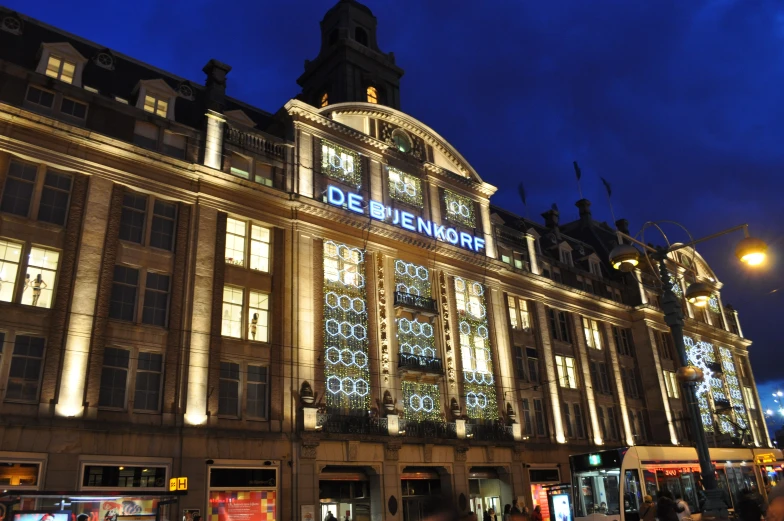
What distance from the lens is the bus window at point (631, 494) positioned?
22312 mm

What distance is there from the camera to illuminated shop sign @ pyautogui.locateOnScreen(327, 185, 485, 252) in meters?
32.4

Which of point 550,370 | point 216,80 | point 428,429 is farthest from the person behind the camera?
point 550,370

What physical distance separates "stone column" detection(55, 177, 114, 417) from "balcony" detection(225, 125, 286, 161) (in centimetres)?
683

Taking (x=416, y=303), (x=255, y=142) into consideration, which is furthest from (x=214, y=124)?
(x=416, y=303)

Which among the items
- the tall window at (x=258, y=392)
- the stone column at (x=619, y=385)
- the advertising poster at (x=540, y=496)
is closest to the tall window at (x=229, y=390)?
the tall window at (x=258, y=392)

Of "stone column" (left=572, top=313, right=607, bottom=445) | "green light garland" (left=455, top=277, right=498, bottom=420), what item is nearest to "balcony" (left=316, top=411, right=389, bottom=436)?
"green light garland" (left=455, top=277, right=498, bottom=420)

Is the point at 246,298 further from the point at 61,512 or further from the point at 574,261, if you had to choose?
the point at 574,261

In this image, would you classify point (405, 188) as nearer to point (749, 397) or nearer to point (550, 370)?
point (550, 370)

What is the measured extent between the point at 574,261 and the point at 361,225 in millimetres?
24990

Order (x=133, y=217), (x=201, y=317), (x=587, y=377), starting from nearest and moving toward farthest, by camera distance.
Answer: (x=201, y=317) < (x=133, y=217) < (x=587, y=377)

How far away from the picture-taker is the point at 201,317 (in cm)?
2536

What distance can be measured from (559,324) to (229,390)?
2553 cm

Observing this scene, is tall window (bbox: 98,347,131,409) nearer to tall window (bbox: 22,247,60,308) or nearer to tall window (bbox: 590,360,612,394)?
tall window (bbox: 22,247,60,308)

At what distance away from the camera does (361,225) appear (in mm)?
32406
